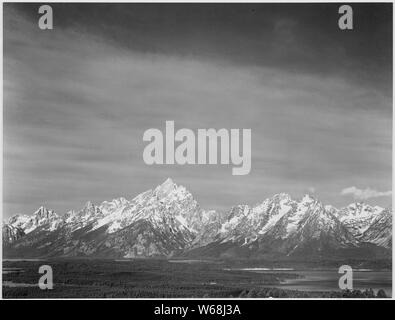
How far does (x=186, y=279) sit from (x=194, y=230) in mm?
714

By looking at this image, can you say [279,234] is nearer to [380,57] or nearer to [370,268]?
[370,268]

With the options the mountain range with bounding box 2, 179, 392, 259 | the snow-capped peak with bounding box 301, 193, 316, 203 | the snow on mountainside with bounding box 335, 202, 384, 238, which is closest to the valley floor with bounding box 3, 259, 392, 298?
the mountain range with bounding box 2, 179, 392, 259

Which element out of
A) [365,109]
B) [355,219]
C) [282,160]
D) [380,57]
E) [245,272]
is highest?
[380,57]

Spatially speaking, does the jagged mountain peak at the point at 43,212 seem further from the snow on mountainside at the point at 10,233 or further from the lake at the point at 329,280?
the lake at the point at 329,280

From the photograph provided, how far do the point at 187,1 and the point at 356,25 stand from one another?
242 cm

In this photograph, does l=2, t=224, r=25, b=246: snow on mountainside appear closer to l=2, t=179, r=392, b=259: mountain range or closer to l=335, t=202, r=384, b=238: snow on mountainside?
l=2, t=179, r=392, b=259: mountain range

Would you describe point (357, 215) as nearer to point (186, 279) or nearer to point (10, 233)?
point (186, 279)

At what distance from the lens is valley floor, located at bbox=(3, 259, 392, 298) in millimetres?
9844

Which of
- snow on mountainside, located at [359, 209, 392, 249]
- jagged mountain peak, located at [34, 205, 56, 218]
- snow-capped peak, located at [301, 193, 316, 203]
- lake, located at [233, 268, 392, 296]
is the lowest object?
lake, located at [233, 268, 392, 296]

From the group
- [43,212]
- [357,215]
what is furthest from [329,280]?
[43,212]

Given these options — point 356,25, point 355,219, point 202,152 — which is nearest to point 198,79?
point 202,152

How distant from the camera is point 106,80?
9961mm

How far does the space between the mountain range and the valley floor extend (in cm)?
15

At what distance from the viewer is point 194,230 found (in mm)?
10164
